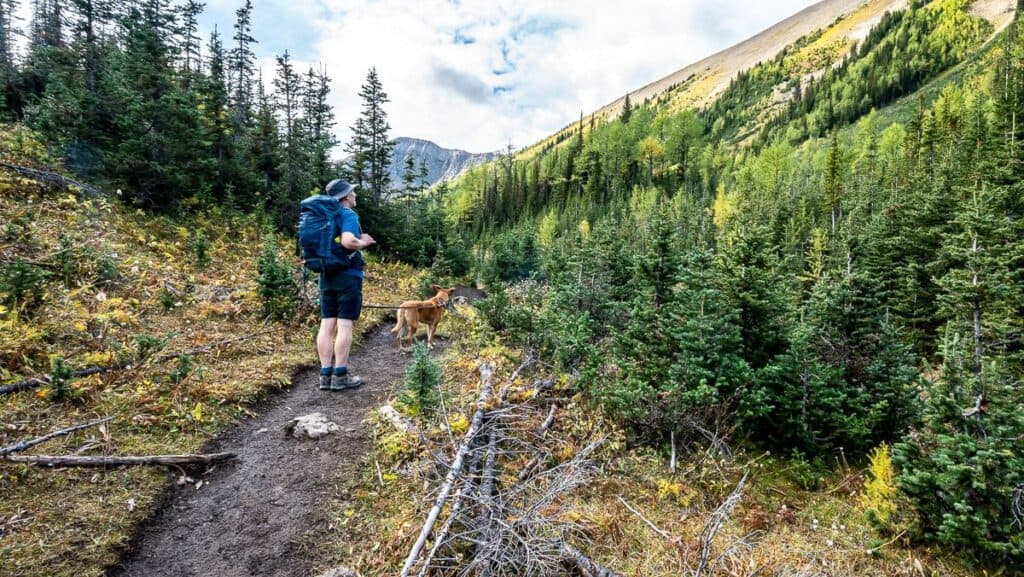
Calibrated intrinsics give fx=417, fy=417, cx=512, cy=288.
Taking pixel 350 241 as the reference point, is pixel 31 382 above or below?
A: below

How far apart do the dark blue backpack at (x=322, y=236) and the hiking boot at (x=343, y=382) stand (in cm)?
160

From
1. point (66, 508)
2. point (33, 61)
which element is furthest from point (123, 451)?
point (33, 61)

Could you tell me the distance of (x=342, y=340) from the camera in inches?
222

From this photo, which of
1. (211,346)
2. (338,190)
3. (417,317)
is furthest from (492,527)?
(417,317)

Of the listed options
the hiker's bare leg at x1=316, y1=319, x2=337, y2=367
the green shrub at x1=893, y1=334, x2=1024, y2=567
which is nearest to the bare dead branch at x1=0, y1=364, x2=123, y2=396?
the hiker's bare leg at x1=316, y1=319, x2=337, y2=367

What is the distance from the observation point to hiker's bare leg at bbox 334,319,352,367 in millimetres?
5578

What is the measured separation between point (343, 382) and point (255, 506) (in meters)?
2.59

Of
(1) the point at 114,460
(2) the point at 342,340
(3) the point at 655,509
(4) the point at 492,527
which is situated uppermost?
(2) the point at 342,340

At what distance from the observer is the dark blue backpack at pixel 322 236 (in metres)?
5.36

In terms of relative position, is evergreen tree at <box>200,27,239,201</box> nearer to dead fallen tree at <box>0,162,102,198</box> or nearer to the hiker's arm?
dead fallen tree at <box>0,162,102,198</box>

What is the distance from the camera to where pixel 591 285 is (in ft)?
35.2

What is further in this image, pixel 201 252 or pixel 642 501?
pixel 201 252

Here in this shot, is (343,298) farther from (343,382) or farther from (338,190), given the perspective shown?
(338,190)

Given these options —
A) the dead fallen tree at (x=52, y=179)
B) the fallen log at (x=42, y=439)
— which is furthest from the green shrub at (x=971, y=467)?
the dead fallen tree at (x=52, y=179)
